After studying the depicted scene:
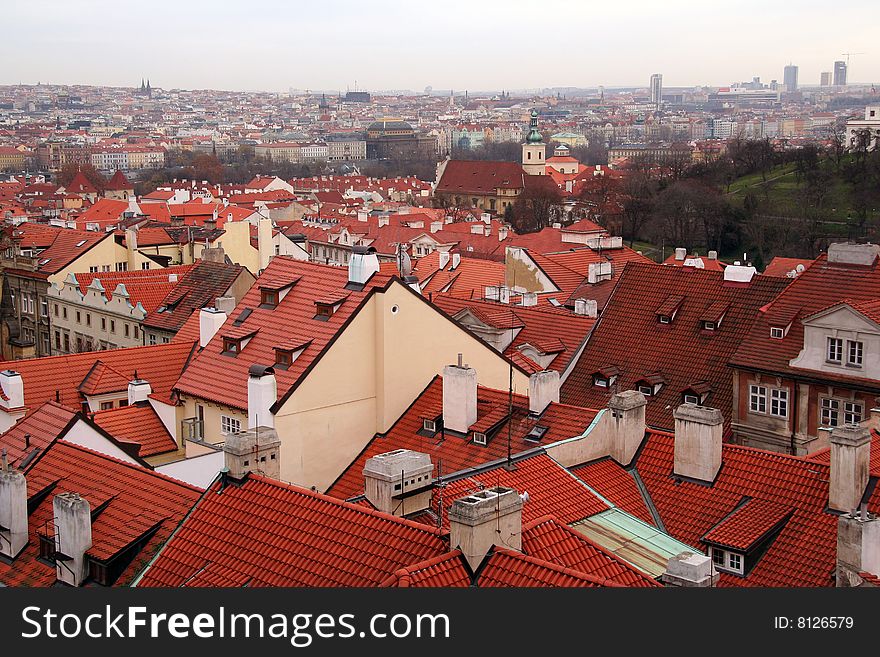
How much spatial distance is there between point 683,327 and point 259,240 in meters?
27.7

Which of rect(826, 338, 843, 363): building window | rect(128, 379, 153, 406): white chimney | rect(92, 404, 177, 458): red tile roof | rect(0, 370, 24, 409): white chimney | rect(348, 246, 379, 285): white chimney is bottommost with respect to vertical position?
rect(92, 404, 177, 458): red tile roof

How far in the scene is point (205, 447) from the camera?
70.7ft

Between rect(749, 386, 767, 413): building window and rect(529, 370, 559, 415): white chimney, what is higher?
rect(529, 370, 559, 415): white chimney

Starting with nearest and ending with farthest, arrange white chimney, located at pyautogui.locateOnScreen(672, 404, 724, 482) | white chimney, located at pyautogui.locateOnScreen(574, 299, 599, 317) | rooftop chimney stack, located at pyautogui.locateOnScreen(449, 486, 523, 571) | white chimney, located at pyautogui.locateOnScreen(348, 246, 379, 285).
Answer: rooftop chimney stack, located at pyautogui.locateOnScreen(449, 486, 523, 571) → white chimney, located at pyautogui.locateOnScreen(672, 404, 724, 482) → white chimney, located at pyautogui.locateOnScreen(348, 246, 379, 285) → white chimney, located at pyautogui.locateOnScreen(574, 299, 599, 317)

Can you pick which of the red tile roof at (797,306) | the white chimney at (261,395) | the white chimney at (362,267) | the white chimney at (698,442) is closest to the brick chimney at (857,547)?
the white chimney at (698,442)

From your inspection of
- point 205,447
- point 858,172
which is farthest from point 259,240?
Result: point 858,172

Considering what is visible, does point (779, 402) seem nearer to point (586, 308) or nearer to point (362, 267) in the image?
point (586, 308)

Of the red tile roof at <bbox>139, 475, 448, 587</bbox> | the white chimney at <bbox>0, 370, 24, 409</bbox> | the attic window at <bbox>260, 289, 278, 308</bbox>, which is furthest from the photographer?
the white chimney at <bbox>0, 370, 24, 409</bbox>

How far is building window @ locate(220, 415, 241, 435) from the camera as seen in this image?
20.9 metres

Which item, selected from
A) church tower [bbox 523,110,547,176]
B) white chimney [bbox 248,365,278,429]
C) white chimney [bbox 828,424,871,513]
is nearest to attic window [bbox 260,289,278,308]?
white chimney [bbox 248,365,278,429]

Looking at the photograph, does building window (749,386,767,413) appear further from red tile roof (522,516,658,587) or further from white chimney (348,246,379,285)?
red tile roof (522,516,658,587)

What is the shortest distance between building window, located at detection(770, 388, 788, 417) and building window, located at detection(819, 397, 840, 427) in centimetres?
79

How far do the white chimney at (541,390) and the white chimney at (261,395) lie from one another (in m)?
4.12

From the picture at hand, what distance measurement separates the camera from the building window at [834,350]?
2398cm
